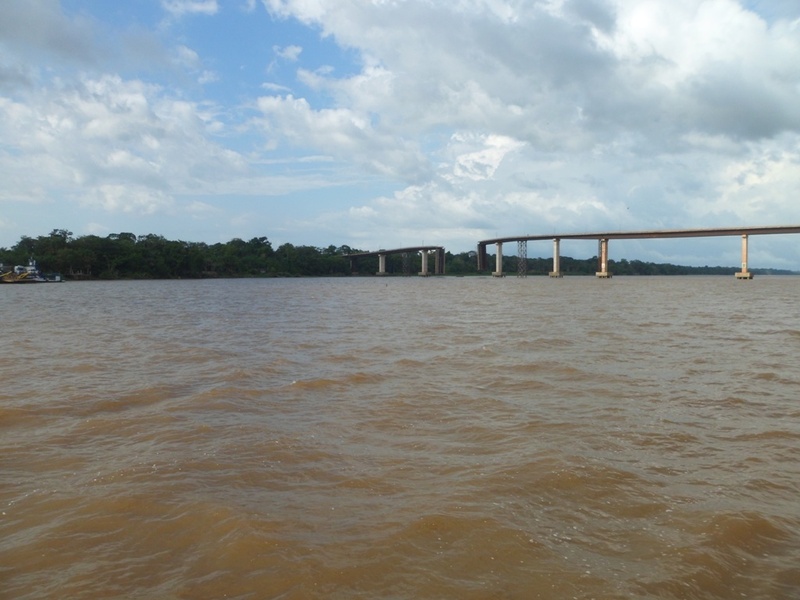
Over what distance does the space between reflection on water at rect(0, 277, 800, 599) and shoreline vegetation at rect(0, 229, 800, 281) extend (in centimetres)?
9246

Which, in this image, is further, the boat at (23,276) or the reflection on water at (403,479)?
the boat at (23,276)

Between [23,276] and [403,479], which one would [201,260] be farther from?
[403,479]

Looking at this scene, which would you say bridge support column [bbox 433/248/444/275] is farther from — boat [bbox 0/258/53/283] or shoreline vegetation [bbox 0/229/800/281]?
boat [bbox 0/258/53/283]

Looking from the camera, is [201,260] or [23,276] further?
[201,260]

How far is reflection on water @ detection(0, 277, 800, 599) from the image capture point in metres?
3.38

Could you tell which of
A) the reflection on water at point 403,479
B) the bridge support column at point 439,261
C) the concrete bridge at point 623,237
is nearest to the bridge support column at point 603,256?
the concrete bridge at point 623,237

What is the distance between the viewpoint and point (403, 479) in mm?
4855

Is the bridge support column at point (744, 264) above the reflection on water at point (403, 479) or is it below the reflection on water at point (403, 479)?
above

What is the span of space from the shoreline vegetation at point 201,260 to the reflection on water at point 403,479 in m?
92.5

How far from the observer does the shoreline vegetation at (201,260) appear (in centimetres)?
9162

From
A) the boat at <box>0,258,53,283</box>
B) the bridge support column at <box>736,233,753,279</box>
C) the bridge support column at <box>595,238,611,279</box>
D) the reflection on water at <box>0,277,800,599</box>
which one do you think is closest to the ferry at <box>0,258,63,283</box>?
the boat at <box>0,258,53,283</box>

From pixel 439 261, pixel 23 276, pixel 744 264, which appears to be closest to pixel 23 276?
pixel 23 276

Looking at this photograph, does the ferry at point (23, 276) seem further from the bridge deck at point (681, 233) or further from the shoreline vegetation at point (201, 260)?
the bridge deck at point (681, 233)

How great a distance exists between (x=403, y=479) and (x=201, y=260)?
111440 mm
